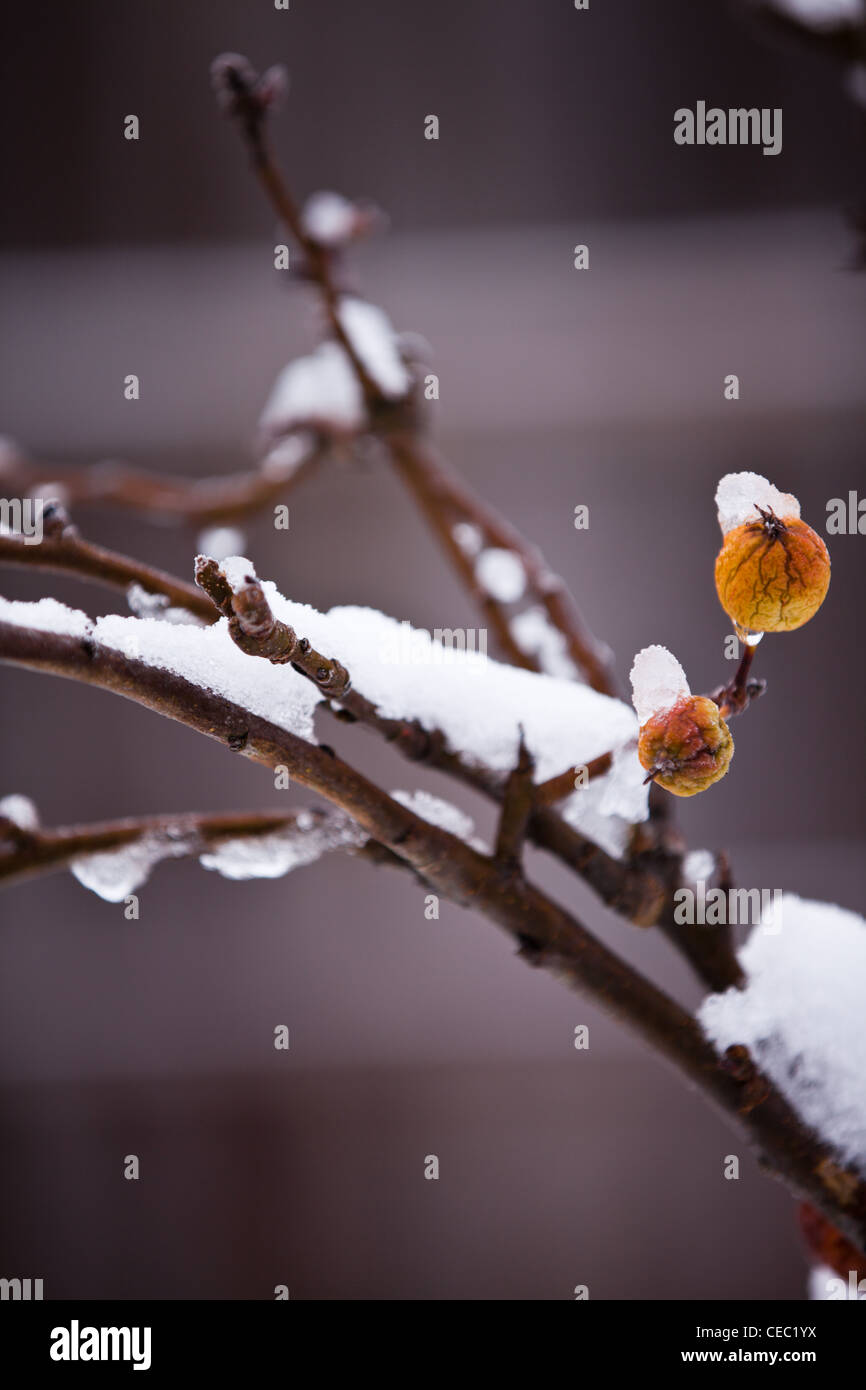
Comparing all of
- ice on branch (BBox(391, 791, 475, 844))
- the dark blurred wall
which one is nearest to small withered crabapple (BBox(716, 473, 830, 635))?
ice on branch (BBox(391, 791, 475, 844))

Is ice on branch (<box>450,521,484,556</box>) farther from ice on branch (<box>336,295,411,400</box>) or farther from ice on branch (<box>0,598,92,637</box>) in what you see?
ice on branch (<box>0,598,92,637</box>)

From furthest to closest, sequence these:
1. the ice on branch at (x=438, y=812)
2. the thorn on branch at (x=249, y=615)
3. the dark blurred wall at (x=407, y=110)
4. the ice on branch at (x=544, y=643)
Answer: the dark blurred wall at (x=407, y=110) → the ice on branch at (x=544, y=643) → the ice on branch at (x=438, y=812) → the thorn on branch at (x=249, y=615)

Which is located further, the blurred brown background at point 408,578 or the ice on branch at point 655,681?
the blurred brown background at point 408,578

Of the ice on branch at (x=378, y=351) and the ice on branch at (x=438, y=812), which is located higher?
the ice on branch at (x=378, y=351)

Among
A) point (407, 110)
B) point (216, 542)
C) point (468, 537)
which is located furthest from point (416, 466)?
point (407, 110)

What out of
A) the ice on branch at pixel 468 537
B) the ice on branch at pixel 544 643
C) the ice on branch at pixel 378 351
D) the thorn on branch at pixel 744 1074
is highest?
the ice on branch at pixel 378 351

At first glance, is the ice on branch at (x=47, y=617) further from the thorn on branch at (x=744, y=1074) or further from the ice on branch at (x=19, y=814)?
the thorn on branch at (x=744, y=1074)

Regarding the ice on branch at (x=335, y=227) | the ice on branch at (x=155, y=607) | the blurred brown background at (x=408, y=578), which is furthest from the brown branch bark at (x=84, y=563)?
the blurred brown background at (x=408, y=578)
